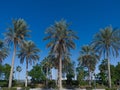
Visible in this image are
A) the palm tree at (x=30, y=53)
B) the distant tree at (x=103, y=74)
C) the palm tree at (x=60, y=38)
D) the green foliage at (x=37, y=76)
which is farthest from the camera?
the green foliage at (x=37, y=76)

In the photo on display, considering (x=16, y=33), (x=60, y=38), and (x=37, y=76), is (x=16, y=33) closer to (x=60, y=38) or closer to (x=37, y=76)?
(x=60, y=38)

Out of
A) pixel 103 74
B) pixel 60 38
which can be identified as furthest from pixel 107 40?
pixel 103 74

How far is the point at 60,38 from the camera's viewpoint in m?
37.7

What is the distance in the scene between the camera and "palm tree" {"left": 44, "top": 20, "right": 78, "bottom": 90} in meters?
37.5

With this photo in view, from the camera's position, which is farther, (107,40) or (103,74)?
(103,74)

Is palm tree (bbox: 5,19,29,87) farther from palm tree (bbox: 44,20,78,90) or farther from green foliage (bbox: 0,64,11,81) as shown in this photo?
green foliage (bbox: 0,64,11,81)

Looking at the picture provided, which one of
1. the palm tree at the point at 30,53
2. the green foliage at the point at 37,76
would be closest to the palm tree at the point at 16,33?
the palm tree at the point at 30,53

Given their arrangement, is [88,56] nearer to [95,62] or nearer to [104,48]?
[95,62]

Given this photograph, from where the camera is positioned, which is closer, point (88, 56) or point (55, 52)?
point (55, 52)

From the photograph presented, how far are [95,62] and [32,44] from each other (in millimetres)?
21016

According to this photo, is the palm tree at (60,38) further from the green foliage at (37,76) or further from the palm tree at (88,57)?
the green foliage at (37,76)

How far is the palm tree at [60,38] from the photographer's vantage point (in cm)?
3747

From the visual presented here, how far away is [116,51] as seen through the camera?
40.3 meters

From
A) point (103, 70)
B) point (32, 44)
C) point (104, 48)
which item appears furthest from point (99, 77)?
point (104, 48)
